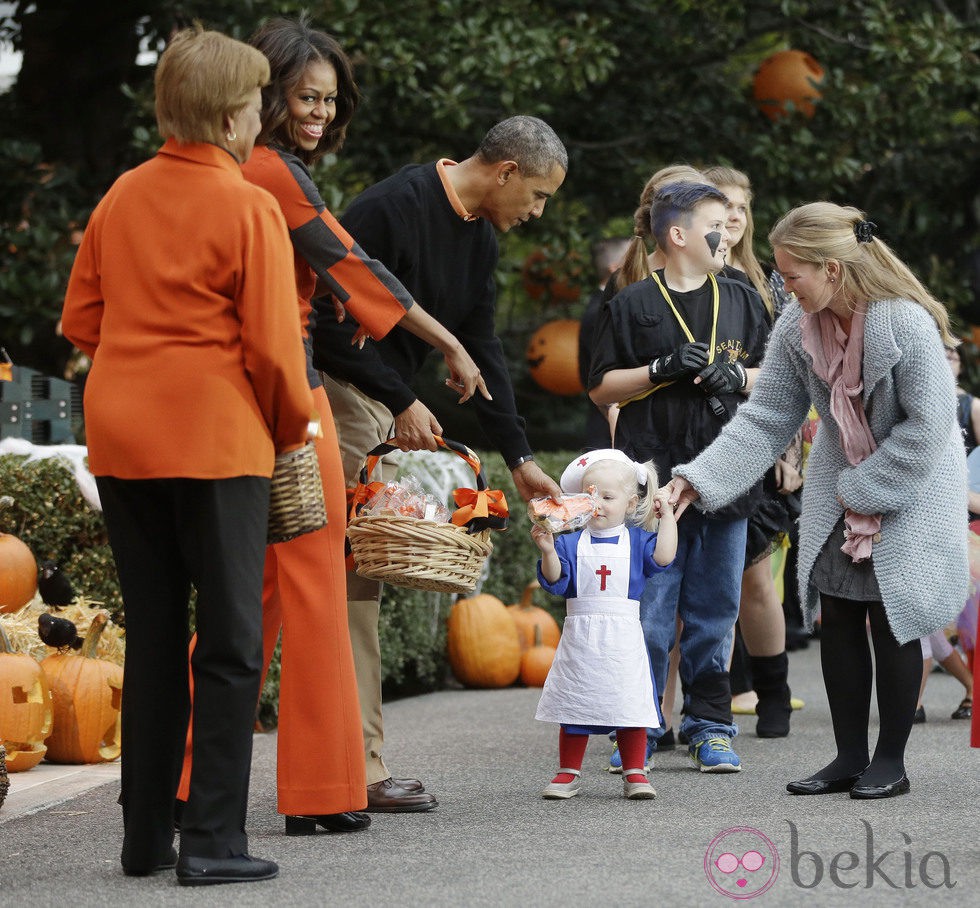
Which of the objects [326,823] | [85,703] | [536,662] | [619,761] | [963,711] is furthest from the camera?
[536,662]

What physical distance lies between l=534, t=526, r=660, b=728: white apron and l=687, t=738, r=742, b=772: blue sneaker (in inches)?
21.5

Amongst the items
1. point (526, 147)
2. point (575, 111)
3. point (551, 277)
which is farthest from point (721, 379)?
point (575, 111)

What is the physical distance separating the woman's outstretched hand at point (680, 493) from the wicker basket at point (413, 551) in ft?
2.67

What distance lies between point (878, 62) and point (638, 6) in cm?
158

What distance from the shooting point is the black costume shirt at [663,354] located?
5598 millimetres

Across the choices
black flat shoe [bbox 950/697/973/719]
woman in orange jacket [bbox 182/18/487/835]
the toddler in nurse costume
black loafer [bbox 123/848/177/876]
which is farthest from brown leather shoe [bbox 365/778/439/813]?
black flat shoe [bbox 950/697/973/719]

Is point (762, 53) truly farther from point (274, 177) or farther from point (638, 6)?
point (274, 177)

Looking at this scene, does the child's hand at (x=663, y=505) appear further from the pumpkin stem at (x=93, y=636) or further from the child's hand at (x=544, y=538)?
the pumpkin stem at (x=93, y=636)

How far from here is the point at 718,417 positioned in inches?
221

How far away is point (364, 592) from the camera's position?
464 centimetres

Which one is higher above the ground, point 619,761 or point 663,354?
point 663,354

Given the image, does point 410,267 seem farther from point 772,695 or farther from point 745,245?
point 772,695

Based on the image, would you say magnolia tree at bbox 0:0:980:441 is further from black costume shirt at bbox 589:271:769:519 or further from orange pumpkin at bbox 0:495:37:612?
black costume shirt at bbox 589:271:769:519

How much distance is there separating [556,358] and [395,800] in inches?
264
